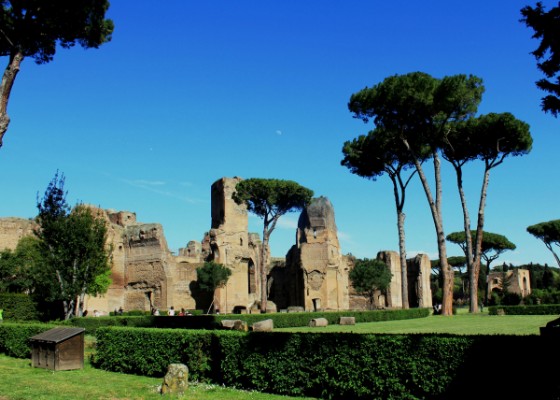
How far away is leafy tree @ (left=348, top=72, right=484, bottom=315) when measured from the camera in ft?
77.2

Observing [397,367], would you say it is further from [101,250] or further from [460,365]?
[101,250]

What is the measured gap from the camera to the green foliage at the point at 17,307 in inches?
771

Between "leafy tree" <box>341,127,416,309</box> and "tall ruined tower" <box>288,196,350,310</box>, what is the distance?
842 centimetres

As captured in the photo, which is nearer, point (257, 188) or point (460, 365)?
point (460, 365)

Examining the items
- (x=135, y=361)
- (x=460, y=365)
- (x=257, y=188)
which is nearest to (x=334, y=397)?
(x=460, y=365)

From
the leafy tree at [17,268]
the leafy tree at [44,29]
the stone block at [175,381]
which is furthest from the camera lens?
the leafy tree at [17,268]

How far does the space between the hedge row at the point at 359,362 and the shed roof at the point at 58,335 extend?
153cm

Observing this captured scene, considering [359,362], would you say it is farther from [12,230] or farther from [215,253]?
[12,230]

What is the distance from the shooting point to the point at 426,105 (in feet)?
78.0

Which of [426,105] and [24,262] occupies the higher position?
[426,105]

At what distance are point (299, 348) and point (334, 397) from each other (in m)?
0.91

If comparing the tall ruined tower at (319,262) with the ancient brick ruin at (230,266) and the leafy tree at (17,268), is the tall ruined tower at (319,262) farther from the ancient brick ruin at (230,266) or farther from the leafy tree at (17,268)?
the leafy tree at (17,268)

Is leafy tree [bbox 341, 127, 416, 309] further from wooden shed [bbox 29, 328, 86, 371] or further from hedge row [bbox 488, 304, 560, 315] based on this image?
wooden shed [bbox 29, 328, 86, 371]

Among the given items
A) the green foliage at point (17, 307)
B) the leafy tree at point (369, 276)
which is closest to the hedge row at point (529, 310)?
the leafy tree at point (369, 276)
